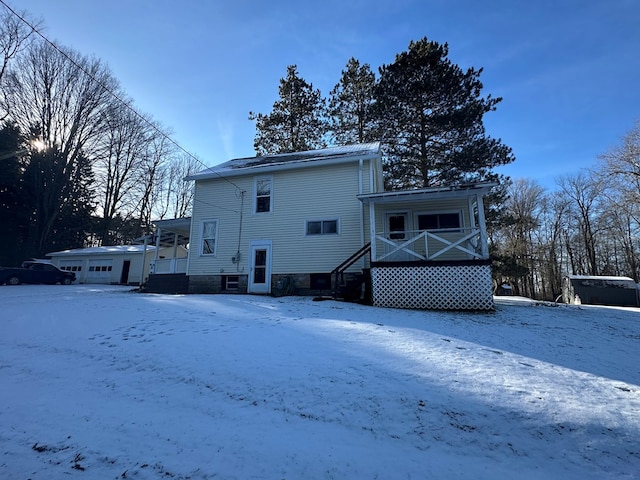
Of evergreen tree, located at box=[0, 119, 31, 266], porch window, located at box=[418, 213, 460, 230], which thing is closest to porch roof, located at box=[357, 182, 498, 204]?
porch window, located at box=[418, 213, 460, 230]

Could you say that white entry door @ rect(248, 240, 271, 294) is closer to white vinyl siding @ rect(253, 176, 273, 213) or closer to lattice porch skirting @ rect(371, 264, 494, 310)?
white vinyl siding @ rect(253, 176, 273, 213)

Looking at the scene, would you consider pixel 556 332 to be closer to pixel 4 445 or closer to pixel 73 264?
→ pixel 4 445

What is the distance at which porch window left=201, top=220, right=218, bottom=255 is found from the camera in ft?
45.6

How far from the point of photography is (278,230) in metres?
13.0

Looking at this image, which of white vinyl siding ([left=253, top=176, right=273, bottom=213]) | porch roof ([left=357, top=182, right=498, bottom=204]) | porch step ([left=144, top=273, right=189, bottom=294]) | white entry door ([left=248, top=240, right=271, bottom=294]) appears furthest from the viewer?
porch step ([left=144, top=273, right=189, bottom=294])

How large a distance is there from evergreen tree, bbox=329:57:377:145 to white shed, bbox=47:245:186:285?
55.2ft

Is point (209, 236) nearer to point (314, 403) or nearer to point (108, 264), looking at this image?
point (314, 403)

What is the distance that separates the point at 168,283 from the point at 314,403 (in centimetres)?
1338

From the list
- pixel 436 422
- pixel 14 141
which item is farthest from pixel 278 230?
pixel 14 141

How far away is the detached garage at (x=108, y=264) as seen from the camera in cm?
2420

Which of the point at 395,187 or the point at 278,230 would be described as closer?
the point at 278,230

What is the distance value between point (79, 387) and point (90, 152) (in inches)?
1213

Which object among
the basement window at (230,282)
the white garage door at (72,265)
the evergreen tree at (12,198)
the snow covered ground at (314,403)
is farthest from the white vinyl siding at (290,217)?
the evergreen tree at (12,198)

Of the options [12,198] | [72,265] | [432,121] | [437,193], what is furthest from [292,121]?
[12,198]
